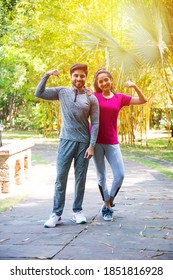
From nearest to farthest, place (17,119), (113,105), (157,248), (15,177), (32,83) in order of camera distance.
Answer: (157,248) → (113,105) → (15,177) → (32,83) → (17,119)

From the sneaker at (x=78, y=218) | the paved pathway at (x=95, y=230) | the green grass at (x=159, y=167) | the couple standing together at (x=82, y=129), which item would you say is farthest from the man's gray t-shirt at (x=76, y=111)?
the green grass at (x=159, y=167)

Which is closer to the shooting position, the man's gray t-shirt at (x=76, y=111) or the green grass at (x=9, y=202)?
the man's gray t-shirt at (x=76, y=111)

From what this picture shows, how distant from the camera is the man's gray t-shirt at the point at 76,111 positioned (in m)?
5.32

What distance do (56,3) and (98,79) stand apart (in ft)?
42.8

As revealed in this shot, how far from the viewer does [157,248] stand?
4371 millimetres

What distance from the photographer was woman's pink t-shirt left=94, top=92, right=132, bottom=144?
5.54 meters

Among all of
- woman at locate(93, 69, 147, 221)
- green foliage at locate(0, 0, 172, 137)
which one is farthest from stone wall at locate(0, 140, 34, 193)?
green foliage at locate(0, 0, 172, 137)

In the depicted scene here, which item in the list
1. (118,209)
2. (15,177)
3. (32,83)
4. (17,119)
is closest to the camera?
(118,209)

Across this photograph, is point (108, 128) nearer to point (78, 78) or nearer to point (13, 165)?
point (78, 78)

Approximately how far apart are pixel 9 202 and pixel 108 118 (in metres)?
2.15

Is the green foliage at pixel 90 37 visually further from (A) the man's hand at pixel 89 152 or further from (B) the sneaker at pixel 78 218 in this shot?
(B) the sneaker at pixel 78 218

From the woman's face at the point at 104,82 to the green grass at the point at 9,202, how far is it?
6.52ft
